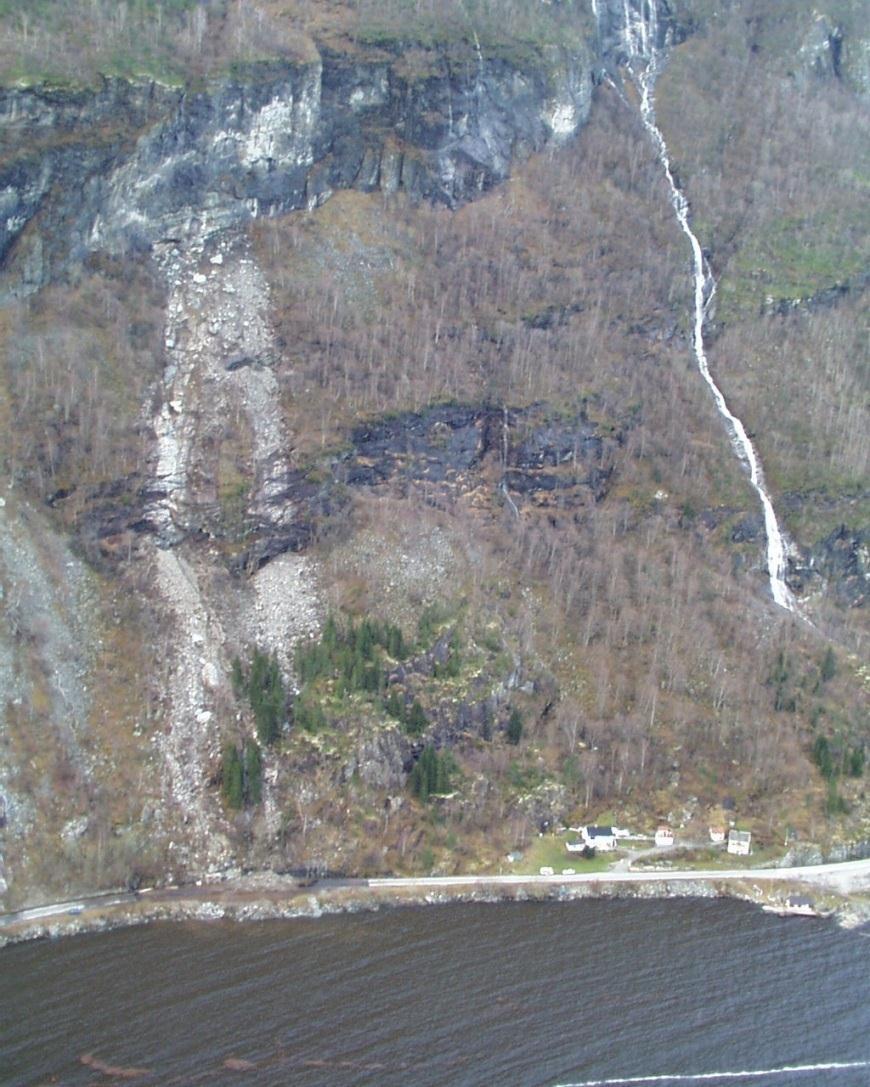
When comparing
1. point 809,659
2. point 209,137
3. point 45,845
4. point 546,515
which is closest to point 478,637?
point 546,515

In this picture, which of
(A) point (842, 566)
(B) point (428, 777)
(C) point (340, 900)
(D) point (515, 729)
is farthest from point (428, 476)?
(C) point (340, 900)

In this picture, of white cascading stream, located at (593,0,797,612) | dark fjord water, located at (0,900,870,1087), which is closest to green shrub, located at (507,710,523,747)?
dark fjord water, located at (0,900,870,1087)

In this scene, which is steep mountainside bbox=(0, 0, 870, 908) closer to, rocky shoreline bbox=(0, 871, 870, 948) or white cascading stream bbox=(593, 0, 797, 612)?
white cascading stream bbox=(593, 0, 797, 612)

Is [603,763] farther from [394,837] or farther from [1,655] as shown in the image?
[1,655]

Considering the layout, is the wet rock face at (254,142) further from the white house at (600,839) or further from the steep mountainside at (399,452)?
the white house at (600,839)

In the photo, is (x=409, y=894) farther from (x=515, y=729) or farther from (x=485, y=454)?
(x=485, y=454)
